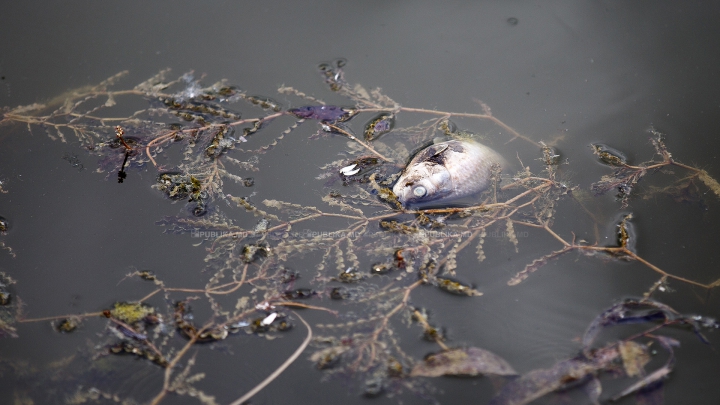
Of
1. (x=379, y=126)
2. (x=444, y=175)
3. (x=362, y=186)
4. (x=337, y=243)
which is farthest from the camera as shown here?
(x=379, y=126)

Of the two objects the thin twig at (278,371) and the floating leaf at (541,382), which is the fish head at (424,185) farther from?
the floating leaf at (541,382)

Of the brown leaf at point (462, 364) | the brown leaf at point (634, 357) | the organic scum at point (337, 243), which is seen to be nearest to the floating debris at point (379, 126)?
the organic scum at point (337, 243)

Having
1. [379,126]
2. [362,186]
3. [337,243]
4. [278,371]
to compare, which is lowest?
[278,371]

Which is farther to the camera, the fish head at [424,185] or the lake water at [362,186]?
the fish head at [424,185]

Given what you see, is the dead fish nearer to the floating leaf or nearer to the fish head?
the fish head

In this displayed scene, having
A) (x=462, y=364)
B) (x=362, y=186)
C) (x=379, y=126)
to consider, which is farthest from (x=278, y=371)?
(x=379, y=126)

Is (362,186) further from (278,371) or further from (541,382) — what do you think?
(541,382)

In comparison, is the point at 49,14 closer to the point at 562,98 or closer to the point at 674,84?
the point at 562,98
